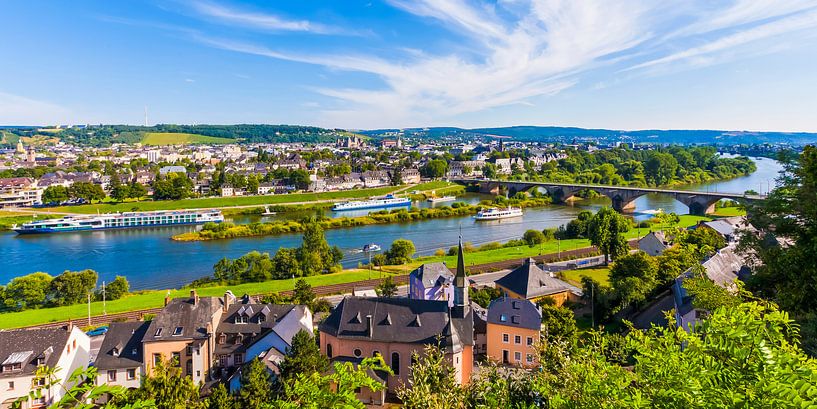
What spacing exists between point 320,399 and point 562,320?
1127 centimetres

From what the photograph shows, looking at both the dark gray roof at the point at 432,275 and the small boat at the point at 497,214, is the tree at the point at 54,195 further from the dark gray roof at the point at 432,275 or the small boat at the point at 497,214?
the dark gray roof at the point at 432,275

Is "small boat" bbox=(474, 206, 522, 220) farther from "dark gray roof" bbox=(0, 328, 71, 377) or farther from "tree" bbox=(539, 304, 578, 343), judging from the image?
"dark gray roof" bbox=(0, 328, 71, 377)

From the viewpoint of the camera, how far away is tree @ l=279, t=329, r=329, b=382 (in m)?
10.7

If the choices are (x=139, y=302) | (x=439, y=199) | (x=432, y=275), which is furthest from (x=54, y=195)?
(x=432, y=275)

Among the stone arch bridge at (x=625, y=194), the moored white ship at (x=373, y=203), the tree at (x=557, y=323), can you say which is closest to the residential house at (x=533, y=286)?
the tree at (x=557, y=323)

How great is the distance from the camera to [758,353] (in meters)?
3.24

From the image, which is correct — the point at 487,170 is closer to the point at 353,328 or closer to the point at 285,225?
the point at 285,225

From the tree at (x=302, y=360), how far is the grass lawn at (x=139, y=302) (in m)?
9.81

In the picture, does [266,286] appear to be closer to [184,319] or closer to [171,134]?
[184,319]

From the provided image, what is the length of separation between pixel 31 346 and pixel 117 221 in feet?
96.7

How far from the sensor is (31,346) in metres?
11.7

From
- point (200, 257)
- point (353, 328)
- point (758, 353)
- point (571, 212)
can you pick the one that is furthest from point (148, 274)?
point (571, 212)

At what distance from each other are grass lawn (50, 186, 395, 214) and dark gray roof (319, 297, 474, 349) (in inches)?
1479

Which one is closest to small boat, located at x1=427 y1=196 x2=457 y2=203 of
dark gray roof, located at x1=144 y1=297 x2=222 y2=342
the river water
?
the river water
